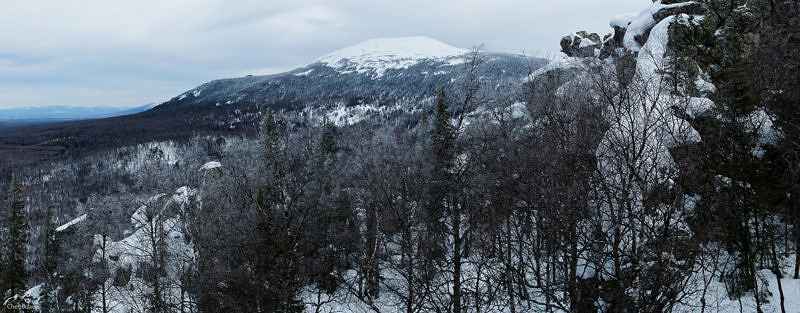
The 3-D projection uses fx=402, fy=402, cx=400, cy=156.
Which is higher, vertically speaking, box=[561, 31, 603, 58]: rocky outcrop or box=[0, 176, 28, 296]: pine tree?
box=[561, 31, 603, 58]: rocky outcrop

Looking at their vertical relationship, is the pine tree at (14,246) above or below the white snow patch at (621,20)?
below

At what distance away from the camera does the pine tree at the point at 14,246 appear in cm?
2639

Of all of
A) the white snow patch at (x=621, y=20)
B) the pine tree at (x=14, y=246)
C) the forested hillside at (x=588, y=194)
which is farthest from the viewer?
the white snow patch at (x=621, y=20)

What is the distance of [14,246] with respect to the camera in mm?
27031

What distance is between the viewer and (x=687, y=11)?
24438 mm

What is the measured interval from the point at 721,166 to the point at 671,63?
4.67 m

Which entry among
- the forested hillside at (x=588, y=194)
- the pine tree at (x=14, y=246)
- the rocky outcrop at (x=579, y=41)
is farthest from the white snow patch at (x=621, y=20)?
the pine tree at (x=14, y=246)

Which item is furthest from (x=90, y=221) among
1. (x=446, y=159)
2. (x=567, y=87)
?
(x=567, y=87)

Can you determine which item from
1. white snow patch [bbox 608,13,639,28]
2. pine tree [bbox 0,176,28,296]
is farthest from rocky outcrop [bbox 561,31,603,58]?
pine tree [bbox 0,176,28,296]

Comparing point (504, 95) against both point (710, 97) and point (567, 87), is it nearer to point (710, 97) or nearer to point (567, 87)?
point (567, 87)

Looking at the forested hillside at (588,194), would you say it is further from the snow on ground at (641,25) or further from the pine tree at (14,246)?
the pine tree at (14,246)

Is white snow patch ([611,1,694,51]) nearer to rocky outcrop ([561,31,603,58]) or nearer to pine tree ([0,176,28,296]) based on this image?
rocky outcrop ([561,31,603,58])

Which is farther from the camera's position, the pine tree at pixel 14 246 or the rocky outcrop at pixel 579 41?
the rocky outcrop at pixel 579 41

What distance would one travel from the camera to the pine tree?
26391 mm
